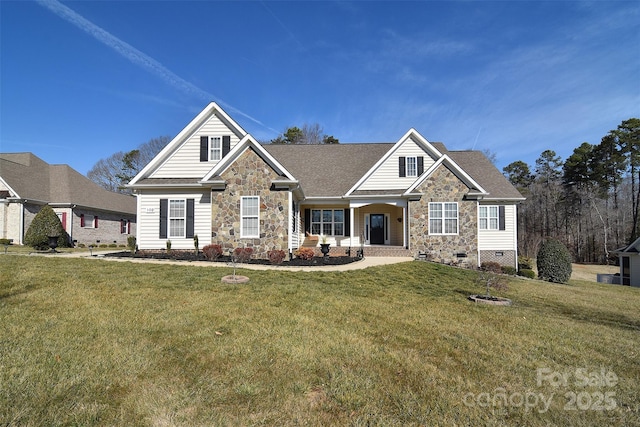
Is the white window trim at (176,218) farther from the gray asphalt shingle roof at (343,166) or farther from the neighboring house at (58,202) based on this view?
the neighboring house at (58,202)

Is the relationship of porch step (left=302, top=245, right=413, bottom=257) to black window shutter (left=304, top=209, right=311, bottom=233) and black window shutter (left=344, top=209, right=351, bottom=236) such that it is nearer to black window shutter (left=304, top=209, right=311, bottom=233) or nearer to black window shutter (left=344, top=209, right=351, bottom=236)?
black window shutter (left=344, top=209, right=351, bottom=236)

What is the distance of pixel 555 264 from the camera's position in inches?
596

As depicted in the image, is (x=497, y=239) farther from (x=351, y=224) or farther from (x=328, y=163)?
(x=328, y=163)

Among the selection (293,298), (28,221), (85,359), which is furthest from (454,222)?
(28,221)

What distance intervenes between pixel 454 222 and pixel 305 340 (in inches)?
550

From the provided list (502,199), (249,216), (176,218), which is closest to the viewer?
(249,216)

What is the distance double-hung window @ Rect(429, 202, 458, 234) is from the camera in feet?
53.8

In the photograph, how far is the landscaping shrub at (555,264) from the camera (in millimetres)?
15086

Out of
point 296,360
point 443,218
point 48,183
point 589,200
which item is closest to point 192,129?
point 443,218

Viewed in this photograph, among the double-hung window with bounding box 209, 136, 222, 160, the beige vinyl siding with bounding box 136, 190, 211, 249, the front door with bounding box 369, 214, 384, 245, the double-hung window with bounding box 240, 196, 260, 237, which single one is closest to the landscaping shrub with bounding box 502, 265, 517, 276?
the front door with bounding box 369, 214, 384, 245

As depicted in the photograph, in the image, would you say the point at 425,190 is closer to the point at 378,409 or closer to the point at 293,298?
the point at 293,298

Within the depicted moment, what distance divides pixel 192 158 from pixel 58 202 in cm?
1468

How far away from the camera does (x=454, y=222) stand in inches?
646

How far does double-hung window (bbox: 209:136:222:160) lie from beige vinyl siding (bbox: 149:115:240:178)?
26 centimetres
